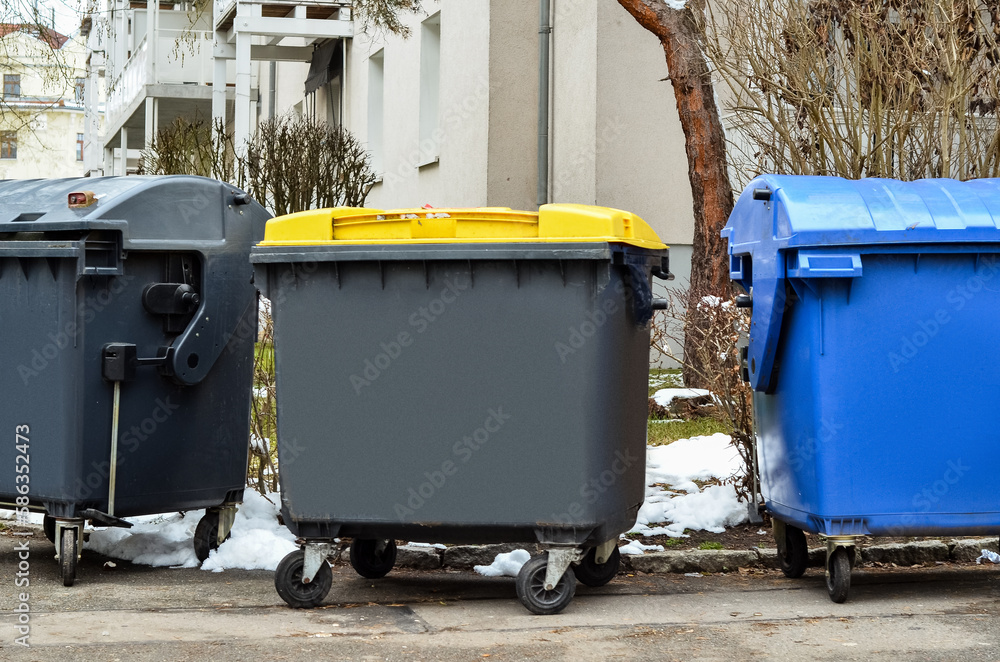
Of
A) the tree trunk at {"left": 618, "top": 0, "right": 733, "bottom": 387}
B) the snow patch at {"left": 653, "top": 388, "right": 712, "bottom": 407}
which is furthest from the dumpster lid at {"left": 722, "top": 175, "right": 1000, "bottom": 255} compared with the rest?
the snow patch at {"left": 653, "top": 388, "right": 712, "bottom": 407}

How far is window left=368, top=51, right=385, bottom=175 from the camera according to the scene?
17.0 meters

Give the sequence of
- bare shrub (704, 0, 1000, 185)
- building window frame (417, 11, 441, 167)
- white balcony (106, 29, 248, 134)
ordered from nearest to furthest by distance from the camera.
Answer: bare shrub (704, 0, 1000, 185)
building window frame (417, 11, 441, 167)
white balcony (106, 29, 248, 134)

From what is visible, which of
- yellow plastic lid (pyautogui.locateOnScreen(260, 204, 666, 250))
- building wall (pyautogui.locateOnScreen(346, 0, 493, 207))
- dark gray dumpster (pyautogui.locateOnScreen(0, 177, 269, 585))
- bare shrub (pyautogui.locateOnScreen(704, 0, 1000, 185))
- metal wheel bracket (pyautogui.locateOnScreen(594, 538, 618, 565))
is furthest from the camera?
building wall (pyautogui.locateOnScreen(346, 0, 493, 207))

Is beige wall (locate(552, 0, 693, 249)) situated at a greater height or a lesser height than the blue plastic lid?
greater

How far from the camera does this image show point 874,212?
4.23 meters

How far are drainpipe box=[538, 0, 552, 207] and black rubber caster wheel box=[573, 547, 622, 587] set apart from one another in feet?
26.5

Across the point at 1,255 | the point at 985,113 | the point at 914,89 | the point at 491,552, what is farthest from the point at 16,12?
the point at 985,113

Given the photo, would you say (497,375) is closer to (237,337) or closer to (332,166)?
(237,337)

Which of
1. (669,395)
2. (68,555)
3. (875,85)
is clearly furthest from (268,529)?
(875,85)

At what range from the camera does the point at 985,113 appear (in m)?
7.33

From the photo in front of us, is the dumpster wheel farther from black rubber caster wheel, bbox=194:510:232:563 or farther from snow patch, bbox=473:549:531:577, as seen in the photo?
black rubber caster wheel, bbox=194:510:232:563

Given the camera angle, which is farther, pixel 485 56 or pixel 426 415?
pixel 485 56

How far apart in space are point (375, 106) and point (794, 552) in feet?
44.0

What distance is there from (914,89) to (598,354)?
3774 millimetres
